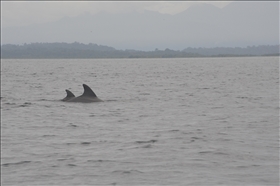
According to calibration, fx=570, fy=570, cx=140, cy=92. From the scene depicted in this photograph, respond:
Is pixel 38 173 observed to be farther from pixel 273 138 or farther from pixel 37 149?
pixel 273 138

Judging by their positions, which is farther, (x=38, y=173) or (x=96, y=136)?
(x=96, y=136)

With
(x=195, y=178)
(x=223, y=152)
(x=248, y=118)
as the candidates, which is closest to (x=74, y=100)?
(x=248, y=118)

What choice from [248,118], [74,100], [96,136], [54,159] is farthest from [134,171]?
[74,100]

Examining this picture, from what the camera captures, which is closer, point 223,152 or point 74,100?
point 223,152

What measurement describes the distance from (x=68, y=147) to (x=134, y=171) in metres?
2.93

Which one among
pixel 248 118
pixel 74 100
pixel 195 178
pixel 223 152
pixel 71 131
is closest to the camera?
pixel 195 178

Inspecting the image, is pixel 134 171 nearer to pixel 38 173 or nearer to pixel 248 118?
pixel 38 173

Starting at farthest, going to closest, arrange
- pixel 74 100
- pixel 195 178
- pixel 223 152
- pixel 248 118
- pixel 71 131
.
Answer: pixel 74 100
pixel 248 118
pixel 71 131
pixel 223 152
pixel 195 178

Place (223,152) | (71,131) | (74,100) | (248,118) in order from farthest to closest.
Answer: (74,100), (248,118), (71,131), (223,152)

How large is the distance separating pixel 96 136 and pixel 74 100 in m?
9.58

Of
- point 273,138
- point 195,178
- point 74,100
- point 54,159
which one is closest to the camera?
point 195,178

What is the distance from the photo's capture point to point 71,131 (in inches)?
639

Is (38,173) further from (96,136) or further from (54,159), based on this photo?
(96,136)

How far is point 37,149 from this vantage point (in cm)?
1312
